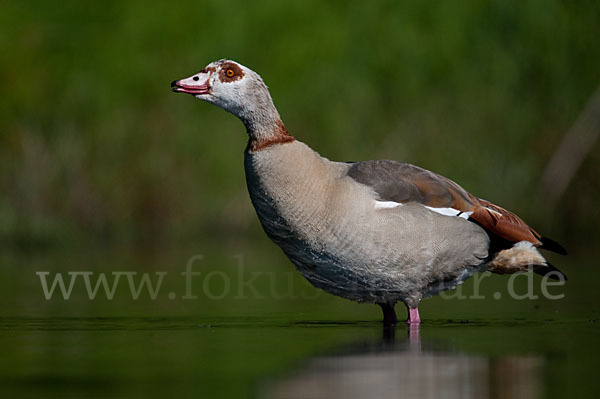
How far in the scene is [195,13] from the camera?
18.8 meters

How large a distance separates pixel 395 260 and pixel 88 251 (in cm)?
812

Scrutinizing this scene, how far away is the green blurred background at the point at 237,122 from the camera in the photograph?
14.6 metres

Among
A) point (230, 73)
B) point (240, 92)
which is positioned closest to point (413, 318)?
point (240, 92)

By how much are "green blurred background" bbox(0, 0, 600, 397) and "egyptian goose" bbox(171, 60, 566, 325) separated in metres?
2.15

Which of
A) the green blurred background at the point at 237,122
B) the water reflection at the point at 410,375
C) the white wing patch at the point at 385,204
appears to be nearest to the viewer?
the water reflection at the point at 410,375

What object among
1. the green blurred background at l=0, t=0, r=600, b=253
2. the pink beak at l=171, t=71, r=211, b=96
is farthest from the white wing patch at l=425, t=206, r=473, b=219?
the green blurred background at l=0, t=0, r=600, b=253

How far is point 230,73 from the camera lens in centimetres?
718

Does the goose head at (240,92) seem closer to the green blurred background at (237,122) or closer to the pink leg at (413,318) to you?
the pink leg at (413,318)

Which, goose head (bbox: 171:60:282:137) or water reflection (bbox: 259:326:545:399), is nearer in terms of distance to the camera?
water reflection (bbox: 259:326:545:399)

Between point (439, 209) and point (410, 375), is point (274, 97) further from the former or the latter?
point (410, 375)

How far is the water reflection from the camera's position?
4.45m

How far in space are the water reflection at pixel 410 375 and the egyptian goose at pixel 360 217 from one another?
41.7 inches

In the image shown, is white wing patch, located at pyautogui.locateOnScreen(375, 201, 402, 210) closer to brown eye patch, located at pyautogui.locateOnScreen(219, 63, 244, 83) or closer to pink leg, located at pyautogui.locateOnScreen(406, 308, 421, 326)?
pink leg, located at pyautogui.locateOnScreen(406, 308, 421, 326)

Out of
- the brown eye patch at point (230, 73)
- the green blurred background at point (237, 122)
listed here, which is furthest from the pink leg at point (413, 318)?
the green blurred background at point (237, 122)
